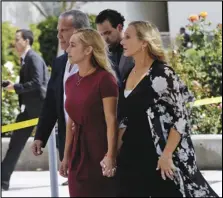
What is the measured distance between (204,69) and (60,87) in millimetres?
3964

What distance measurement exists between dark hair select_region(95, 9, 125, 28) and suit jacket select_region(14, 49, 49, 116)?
121 cm

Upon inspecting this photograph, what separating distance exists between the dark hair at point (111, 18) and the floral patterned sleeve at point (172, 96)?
0.26 metres

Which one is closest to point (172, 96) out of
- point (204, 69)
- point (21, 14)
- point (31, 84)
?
point (31, 84)

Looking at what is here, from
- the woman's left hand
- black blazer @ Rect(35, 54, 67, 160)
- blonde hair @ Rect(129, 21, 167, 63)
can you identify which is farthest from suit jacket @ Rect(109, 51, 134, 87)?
the woman's left hand

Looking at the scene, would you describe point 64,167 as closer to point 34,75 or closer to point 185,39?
point 34,75

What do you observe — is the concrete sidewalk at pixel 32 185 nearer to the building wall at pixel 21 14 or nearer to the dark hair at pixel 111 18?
the dark hair at pixel 111 18

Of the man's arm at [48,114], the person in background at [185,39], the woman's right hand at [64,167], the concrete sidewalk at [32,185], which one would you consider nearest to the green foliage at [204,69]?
the person in background at [185,39]

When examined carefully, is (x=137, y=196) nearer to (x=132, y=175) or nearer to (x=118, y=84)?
(x=132, y=175)

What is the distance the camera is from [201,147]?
5828 millimetres

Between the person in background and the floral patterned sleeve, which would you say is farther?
the person in background

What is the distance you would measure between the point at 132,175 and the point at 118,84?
34 centimetres

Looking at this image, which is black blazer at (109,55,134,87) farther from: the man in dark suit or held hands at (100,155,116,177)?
held hands at (100,155,116,177)

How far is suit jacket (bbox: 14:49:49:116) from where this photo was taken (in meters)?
4.12

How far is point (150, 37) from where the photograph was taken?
9.13 feet
